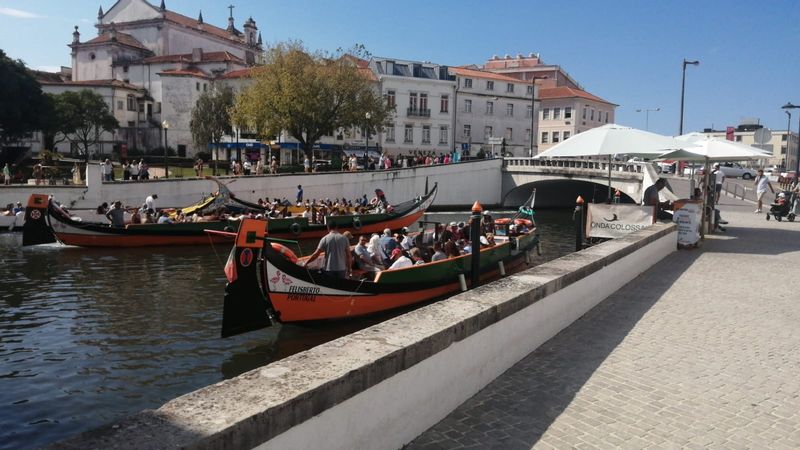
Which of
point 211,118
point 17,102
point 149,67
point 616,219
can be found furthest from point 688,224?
point 149,67

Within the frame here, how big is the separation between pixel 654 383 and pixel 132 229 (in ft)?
71.7

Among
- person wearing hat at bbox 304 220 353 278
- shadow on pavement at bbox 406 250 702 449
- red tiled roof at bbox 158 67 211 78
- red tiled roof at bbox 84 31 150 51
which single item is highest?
red tiled roof at bbox 84 31 150 51

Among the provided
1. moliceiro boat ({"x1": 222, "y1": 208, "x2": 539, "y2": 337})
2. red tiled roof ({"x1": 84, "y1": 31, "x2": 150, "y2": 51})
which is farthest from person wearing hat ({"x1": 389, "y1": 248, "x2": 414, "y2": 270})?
red tiled roof ({"x1": 84, "y1": 31, "x2": 150, "y2": 51})

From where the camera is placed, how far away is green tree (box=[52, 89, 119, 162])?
52.2 metres

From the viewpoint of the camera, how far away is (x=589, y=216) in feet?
57.0

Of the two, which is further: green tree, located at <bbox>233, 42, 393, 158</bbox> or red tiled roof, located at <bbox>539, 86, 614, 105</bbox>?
red tiled roof, located at <bbox>539, 86, 614, 105</bbox>

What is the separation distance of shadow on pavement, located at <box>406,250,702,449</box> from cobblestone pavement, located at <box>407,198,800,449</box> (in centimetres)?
1

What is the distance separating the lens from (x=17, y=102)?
46.5m

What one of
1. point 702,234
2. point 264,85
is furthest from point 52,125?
point 702,234

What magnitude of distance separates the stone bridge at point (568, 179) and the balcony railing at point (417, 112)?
13.6 metres

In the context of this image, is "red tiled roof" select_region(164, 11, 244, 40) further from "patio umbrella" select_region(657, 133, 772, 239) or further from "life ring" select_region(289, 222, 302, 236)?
"patio umbrella" select_region(657, 133, 772, 239)

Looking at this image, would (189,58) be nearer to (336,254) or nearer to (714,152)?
(714,152)

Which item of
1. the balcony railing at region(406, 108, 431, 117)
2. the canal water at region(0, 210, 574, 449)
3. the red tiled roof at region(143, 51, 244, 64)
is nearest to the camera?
the canal water at region(0, 210, 574, 449)

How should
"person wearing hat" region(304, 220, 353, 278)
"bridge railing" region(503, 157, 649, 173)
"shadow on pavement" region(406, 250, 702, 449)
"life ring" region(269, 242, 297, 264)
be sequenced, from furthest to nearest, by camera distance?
"bridge railing" region(503, 157, 649, 173)
"person wearing hat" region(304, 220, 353, 278)
"life ring" region(269, 242, 297, 264)
"shadow on pavement" region(406, 250, 702, 449)
